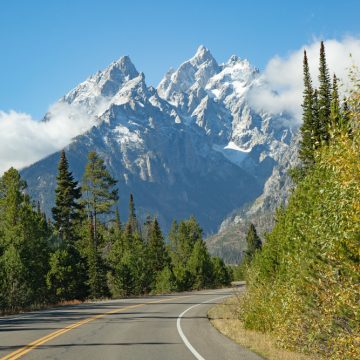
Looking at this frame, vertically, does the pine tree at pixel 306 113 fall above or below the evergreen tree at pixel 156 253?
above

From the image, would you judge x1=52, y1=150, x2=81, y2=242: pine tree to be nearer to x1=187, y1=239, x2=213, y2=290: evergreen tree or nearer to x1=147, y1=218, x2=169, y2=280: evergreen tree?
x1=147, y1=218, x2=169, y2=280: evergreen tree

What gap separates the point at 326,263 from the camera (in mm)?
12742

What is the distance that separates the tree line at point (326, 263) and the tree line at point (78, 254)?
20747 millimetres

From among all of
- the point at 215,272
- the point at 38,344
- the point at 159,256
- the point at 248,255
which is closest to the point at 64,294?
the point at 38,344

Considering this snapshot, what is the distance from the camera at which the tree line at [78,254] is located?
125ft

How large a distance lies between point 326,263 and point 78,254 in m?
37.0

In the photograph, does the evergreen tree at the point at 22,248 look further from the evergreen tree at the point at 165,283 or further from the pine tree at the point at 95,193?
the evergreen tree at the point at 165,283

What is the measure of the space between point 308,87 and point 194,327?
38391mm

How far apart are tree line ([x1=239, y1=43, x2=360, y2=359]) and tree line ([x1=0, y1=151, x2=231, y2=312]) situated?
68.1 ft

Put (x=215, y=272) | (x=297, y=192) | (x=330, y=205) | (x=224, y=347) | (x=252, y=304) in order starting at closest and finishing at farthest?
(x=330, y=205), (x=224, y=347), (x=297, y=192), (x=252, y=304), (x=215, y=272)

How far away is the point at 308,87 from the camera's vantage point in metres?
54.2

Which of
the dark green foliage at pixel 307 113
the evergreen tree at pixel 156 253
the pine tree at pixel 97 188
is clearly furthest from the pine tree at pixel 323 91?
the evergreen tree at pixel 156 253

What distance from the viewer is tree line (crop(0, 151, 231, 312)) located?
37969mm

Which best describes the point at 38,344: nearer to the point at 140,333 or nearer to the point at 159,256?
the point at 140,333
